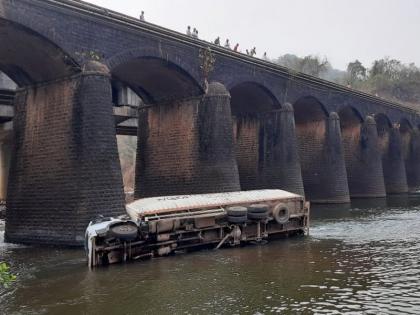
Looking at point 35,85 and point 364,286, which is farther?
point 35,85

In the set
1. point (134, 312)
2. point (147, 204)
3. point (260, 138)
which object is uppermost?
point (260, 138)

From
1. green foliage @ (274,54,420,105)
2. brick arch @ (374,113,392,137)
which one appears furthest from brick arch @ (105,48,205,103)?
green foliage @ (274,54,420,105)

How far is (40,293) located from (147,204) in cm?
586

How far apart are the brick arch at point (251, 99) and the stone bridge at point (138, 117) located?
96 millimetres

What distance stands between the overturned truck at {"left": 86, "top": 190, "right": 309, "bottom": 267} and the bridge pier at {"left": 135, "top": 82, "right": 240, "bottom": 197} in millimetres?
6883

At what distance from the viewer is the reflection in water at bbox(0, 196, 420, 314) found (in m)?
10.2

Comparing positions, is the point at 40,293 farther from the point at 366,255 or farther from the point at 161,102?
the point at 161,102

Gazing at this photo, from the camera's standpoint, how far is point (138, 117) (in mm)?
30500

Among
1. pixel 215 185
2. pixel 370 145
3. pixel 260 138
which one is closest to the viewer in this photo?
pixel 215 185

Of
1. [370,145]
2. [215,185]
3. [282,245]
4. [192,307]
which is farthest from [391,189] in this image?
[192,307]

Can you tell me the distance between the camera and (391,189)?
54.4 meters

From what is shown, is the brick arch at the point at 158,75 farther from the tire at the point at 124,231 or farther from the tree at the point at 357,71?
the tree at the point at 357,71

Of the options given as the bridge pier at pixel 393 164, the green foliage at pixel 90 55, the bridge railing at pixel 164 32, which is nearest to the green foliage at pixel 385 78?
the bridge pier at pixel 393 164

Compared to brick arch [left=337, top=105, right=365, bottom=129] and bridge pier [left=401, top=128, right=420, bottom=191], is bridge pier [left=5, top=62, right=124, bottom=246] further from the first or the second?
bridge pier [left=401, top=128, right=420, bottom=191]
